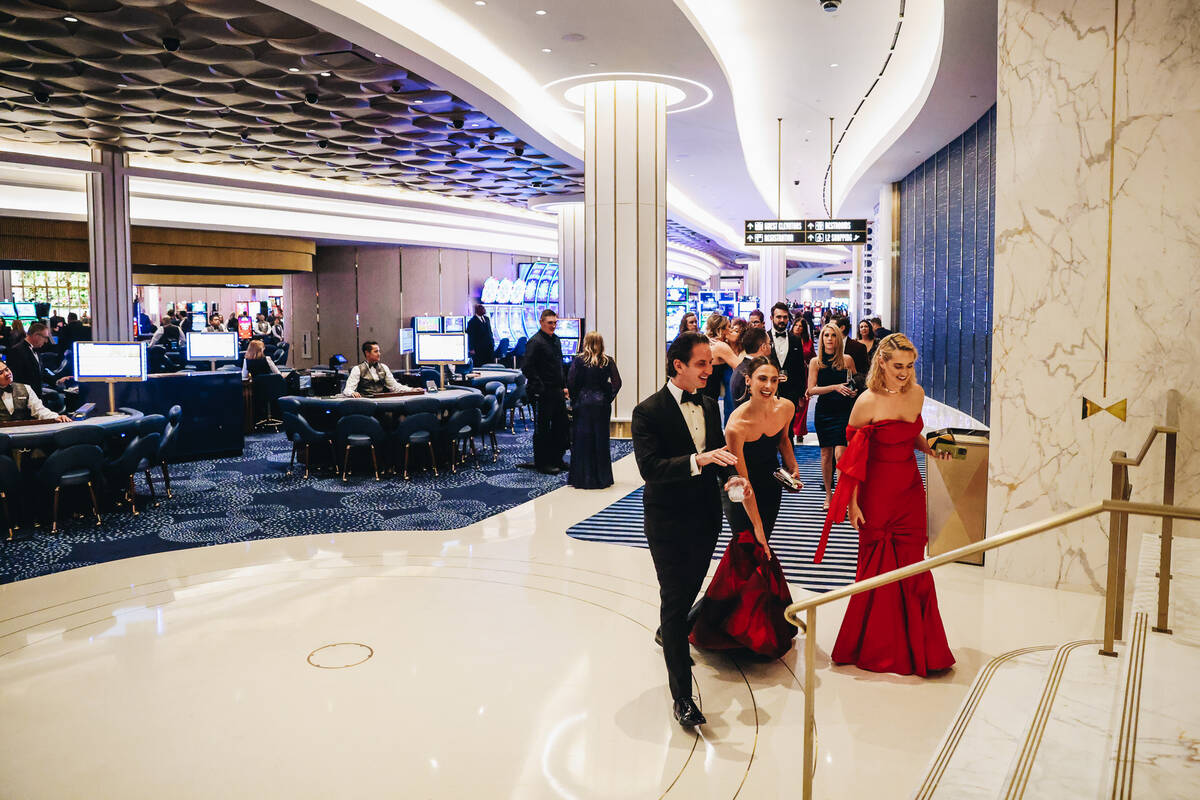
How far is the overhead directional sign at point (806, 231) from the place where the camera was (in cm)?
1479

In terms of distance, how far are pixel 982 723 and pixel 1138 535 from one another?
8.37 ft

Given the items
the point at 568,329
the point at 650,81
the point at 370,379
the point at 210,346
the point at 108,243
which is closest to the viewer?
the point at 370,379

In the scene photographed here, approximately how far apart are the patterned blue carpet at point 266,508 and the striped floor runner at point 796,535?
1.01 m

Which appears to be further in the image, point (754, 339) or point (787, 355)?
point (787, 355)

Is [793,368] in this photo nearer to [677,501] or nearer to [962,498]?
[962,498]

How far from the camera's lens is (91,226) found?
12.6 meters

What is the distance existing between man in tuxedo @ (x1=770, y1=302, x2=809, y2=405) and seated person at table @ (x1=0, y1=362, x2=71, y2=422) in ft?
21.8

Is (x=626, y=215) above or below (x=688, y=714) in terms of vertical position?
above

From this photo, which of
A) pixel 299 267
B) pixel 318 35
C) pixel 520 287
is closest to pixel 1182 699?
pixel 318 35

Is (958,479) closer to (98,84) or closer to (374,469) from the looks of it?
(374,469)

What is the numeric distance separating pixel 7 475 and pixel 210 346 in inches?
221

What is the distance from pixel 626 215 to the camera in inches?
423

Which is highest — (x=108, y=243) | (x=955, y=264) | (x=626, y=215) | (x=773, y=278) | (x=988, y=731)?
(x=773, y=278)

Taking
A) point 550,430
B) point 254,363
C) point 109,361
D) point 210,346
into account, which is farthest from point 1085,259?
point 254,363
